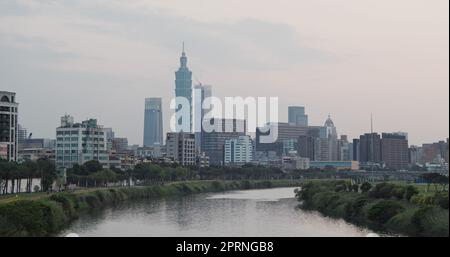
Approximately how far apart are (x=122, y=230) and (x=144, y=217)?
31.2 feet

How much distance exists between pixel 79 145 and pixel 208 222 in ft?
226

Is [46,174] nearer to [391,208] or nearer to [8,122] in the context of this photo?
[8,122]

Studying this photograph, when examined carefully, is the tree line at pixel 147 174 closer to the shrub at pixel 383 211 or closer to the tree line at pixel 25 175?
the tree line at pixel 25 175

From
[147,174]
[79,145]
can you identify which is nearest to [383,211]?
[147,174]

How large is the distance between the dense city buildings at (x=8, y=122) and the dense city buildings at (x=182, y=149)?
209 ft

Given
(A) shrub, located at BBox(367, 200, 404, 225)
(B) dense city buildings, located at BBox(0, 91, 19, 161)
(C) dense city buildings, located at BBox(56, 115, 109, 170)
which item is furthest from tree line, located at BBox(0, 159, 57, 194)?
(C) dense city buildings, located at BBox(56, 115, 109, 170)

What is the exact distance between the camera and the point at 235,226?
44.6 m

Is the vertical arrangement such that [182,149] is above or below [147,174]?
above

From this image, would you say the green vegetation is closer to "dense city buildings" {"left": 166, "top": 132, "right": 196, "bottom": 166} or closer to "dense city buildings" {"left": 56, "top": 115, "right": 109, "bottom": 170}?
"dense city buildings" {"left": 56, "top": 115, "right": 109, "bottom": 170}

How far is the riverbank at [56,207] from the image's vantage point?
35219 millimetres

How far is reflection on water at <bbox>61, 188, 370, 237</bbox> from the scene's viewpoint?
40.6 m

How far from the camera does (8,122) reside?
98.6m
